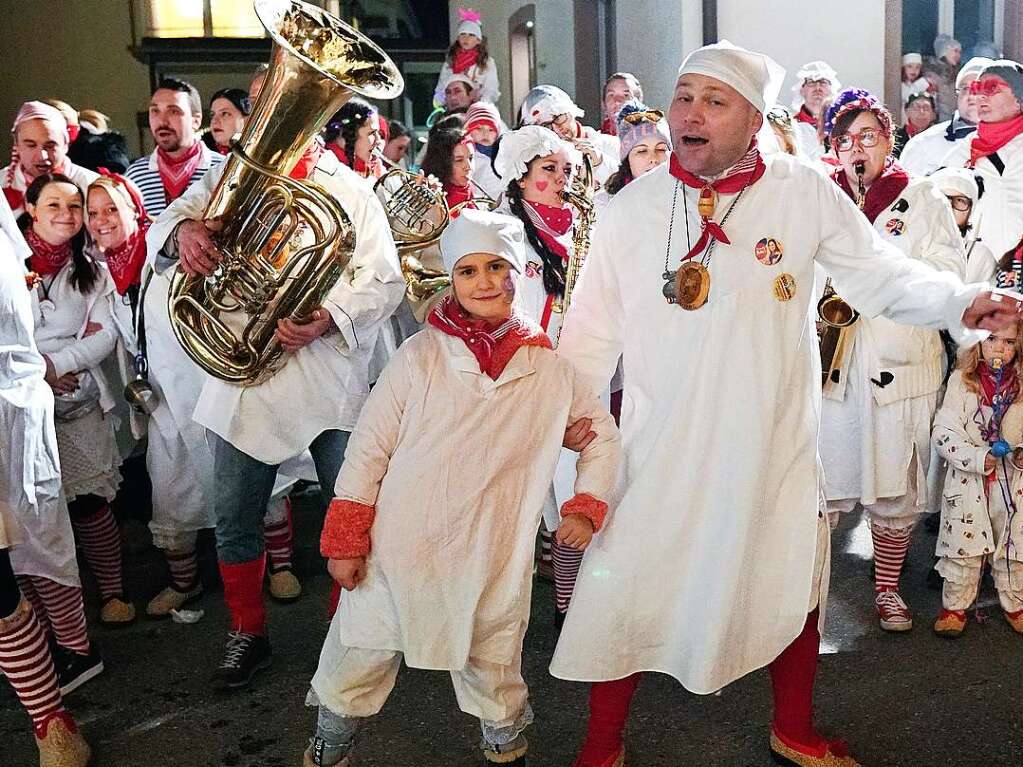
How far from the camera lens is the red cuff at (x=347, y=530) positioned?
10.1ft

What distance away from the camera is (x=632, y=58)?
11.9 m

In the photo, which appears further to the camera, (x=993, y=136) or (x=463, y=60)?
(x=463, y=60)

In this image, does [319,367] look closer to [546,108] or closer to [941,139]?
[546,108]

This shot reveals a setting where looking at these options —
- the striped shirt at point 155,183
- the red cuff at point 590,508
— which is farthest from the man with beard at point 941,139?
the red cuff at point 590,508

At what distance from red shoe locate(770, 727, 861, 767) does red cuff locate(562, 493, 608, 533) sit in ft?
2.99

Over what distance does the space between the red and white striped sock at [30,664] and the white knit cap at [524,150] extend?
2355mm

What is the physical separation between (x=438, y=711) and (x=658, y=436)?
51.5 inches

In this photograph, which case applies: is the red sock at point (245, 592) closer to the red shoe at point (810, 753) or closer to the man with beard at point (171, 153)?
the red shoe at point (810, 753)

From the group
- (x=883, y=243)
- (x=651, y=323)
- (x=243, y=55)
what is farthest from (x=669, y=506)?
(x=243, y=55)

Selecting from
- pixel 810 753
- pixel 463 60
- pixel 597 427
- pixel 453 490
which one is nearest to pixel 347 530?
pixel 453 490

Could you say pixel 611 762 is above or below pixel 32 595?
below

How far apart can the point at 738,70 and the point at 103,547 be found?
305cm

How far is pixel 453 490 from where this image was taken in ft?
10.2

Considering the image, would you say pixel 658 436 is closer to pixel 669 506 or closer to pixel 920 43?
pixel 669 506
